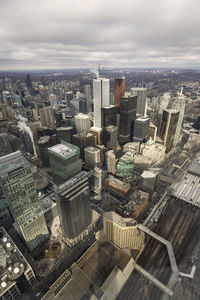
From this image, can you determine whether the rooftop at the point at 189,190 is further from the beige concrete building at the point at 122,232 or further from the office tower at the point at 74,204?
the office tower at the point at 74,204

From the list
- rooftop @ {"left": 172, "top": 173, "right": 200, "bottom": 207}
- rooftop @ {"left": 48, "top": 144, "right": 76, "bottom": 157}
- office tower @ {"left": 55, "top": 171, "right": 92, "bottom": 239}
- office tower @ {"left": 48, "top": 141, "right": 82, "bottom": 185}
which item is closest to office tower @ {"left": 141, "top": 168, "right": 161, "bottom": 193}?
rooftop @ {"left": 172, "top": 173, "right": 200, "bottom": 207}

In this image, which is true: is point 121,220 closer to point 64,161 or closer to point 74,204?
point 74,204

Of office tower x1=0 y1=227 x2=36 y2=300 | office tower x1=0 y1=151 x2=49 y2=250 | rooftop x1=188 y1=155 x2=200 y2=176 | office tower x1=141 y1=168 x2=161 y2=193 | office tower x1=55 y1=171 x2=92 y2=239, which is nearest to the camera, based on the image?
office tower x1=0 y1=227 x2=36 y2=300

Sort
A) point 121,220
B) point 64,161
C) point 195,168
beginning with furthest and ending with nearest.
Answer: point 64,161 < point 195,168 < point 121,220

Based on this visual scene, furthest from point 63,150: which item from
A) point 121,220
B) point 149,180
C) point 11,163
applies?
point 149,180

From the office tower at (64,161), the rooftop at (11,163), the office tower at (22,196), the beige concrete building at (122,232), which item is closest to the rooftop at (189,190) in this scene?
A: the beige concrete building at (122,232)

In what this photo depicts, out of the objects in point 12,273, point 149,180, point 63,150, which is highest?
point 63,150

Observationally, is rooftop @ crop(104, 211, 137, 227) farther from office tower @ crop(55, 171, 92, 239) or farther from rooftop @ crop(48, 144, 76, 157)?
rooftop @ crop(48, 144, 76, 157)
